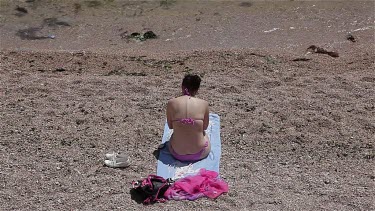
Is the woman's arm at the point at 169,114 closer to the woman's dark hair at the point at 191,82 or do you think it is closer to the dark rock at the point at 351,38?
the woman's dark hair at the point at 191,82

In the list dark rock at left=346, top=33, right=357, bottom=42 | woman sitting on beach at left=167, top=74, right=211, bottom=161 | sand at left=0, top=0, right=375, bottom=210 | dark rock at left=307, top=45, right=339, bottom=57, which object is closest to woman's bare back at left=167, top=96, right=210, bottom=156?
woman sitting on beach at left=167, top=74, right=211, bottom=161

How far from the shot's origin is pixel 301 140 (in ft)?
22.2

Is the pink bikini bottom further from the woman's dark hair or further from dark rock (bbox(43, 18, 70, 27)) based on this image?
dark rock (bbox(43, 18, 70, 27))

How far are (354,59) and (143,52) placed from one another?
3.27m

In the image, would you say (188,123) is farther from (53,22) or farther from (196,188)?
(53,22)

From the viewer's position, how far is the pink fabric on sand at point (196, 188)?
570 cm

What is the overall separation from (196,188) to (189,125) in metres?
0.76

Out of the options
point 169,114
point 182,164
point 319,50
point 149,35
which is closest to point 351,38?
point 319,50

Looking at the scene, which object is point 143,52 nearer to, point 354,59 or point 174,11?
point 174,11

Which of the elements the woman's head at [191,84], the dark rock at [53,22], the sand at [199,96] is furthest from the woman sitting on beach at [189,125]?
the dark rock at [53,22]

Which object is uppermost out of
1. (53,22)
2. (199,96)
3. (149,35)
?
(199,96)

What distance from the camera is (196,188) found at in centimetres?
576

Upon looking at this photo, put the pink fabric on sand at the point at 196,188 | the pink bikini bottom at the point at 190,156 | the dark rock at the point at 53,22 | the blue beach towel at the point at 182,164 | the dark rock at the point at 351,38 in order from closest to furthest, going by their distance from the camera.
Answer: the pink fabric on sand at the point at 196,188, the blue beach towel at the point at 182,164, the pink bikini bottom at the point at 190,156, the dark rock at the point at 351,38, the dark rock at the point at 53,22

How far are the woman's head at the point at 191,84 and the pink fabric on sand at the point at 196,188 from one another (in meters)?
0.99
